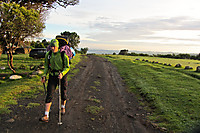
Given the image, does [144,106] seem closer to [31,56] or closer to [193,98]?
[193,98]

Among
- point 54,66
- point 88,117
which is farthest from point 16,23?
point 88,117

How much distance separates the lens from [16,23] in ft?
33.1

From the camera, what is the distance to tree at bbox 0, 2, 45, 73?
973cm

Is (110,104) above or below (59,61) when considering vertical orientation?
below

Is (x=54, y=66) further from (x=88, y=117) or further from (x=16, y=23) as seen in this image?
(x=16, y=23)

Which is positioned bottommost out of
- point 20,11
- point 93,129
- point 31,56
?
point 93,129

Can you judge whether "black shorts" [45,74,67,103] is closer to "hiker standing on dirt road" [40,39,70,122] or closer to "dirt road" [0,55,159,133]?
"hiker standing on dirt road" [40,39,70,122]

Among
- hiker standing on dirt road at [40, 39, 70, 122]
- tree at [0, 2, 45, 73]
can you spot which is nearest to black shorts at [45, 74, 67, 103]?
hiker standing on dirt road at [40, 39, 70, 122]

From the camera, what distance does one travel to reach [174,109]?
6.49 m

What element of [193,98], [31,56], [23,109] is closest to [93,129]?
[23,109]

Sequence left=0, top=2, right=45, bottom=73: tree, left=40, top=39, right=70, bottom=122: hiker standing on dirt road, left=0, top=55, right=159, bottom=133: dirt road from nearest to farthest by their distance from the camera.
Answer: left=0, top=55, right=159, bottom=133: dirt road < left=40, top=39, right=70, bottom=122: hiker standing on dirt road < left=0, top=2, right=45, bottom=73: tree

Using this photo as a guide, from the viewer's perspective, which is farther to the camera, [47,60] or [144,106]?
[144,106]

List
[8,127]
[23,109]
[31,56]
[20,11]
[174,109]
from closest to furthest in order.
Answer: [8,127] < [23,109] < [174,109] < [20,11] < [31,56]

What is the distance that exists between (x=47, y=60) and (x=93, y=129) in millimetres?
2808
